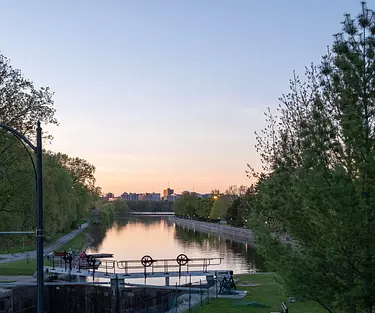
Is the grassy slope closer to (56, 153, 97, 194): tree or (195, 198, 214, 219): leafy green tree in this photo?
(56, 153, 97, 194): tree

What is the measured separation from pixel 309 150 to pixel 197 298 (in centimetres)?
1637

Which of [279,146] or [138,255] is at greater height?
[279,146]

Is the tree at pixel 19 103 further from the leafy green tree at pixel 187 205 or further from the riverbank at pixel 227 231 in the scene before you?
the leafy green tree at pixel 187 205

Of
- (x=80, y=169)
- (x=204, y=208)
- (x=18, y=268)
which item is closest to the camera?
(x=18, y=268)

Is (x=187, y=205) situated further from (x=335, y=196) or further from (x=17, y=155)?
(x=335, y=196)

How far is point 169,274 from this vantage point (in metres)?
31.4

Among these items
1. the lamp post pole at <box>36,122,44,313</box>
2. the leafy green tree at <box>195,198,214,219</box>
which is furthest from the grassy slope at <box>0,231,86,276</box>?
the leafy green tree at <box>195,198,214,219</box>

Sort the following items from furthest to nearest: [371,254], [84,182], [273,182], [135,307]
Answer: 1. [84,182]
2. [135,307]
3. [273,182]
4. [371,254]

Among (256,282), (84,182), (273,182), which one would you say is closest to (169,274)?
(256,282)

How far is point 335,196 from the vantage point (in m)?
10.2

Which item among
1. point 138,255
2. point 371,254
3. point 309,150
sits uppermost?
point 309,150

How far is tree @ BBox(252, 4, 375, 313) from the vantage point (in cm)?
1050

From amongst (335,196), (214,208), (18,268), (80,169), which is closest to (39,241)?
(335,196)

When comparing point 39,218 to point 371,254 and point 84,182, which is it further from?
point 84,182
